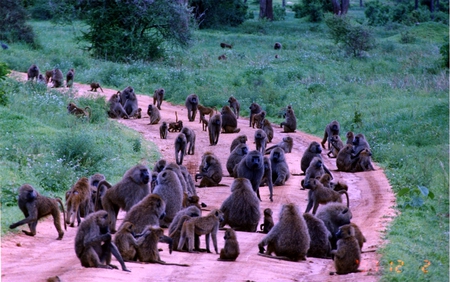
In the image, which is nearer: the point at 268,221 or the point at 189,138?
the point at 268,221

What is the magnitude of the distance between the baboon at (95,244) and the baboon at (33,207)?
2129 millimetres

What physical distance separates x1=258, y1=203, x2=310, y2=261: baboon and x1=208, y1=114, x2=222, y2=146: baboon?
382 inches

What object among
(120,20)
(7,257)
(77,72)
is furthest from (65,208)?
(120,20)

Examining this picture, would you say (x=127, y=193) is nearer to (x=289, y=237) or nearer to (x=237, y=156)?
(x=289, y=237)

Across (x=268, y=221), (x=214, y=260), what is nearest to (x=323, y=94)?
(x=268, y=221)

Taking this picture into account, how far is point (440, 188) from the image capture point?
12.9 m

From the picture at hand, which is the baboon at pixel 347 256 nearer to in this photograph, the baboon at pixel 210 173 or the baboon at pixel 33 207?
the baboon at pixel 33 207

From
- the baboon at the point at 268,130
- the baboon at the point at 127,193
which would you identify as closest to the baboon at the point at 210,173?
the baboon at the point at 127,193

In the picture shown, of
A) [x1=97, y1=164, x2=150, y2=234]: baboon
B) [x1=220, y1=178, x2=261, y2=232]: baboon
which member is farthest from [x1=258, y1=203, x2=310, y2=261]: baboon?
[x1=97, y1=164, x2=150, y2=234]: baboon

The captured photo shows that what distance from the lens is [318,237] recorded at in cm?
961

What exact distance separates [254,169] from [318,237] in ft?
12.9

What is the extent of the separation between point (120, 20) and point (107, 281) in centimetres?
2909

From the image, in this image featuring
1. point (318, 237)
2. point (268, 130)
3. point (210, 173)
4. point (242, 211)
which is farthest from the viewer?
point (268, 130)

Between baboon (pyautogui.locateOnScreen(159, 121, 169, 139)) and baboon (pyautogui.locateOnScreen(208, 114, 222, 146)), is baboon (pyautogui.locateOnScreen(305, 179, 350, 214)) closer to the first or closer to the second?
baboon (pyautogui.locateOnScreen(208, 114, 222, 146))
